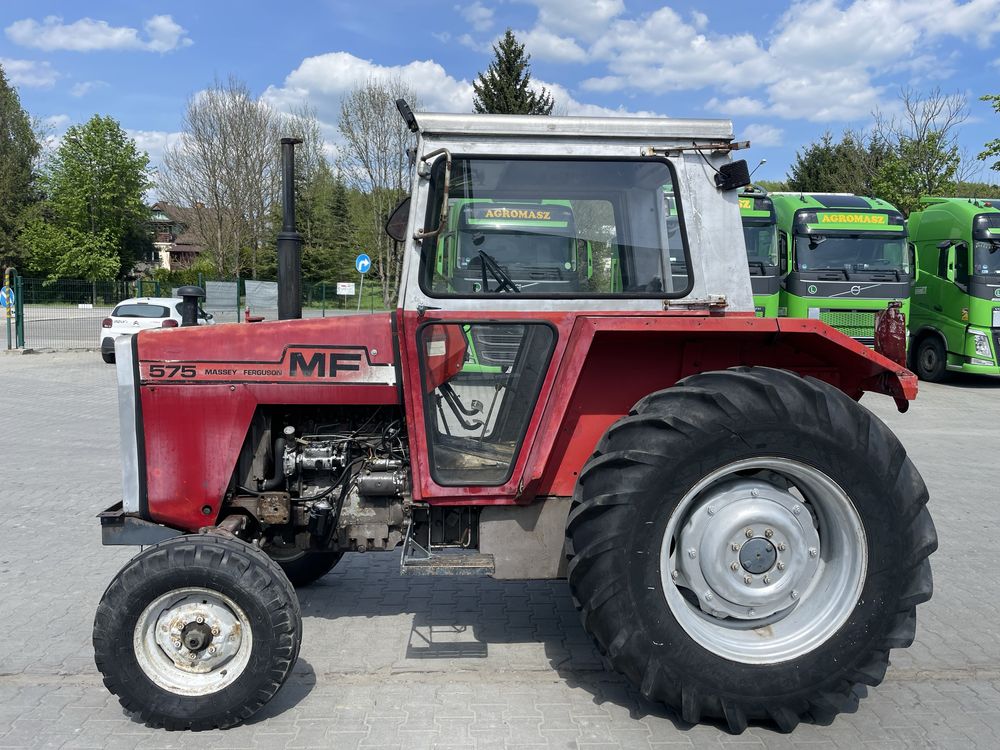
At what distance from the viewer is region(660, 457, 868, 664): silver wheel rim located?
305cm

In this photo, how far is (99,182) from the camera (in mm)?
42406

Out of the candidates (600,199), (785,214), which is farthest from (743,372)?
(785,214)

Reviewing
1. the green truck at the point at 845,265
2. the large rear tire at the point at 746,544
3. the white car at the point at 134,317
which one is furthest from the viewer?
the white car at the point at 134,317

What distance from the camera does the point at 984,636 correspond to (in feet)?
13.1

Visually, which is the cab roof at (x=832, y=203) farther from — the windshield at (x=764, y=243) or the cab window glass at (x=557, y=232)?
the cab window glass at (x=557, y=232)

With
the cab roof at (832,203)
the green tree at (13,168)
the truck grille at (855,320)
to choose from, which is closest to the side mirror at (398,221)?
the truck grille at (855,320)

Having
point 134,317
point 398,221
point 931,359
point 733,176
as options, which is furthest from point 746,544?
point 134,317

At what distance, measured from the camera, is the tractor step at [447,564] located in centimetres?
318

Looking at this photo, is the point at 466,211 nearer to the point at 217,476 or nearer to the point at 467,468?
the point at 467,468

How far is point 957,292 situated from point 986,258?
0.74 m

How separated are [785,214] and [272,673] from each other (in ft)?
45.7

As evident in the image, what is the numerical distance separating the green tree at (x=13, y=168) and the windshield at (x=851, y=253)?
4337cm

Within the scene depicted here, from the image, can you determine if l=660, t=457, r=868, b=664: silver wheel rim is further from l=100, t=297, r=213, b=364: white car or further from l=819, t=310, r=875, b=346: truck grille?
l=100, t=297, r=213, b=364: white car

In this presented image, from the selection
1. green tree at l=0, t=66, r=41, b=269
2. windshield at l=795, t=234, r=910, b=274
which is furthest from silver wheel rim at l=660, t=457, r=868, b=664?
green tree at l=0, t=66, r=41, b=269
